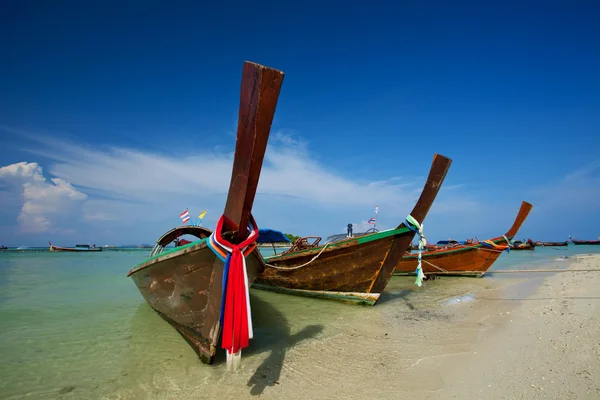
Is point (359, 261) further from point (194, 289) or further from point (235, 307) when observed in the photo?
point (235, 307)

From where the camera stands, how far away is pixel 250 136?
3232 mm

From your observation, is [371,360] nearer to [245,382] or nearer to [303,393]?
[303,393]

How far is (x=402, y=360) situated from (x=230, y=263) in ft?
9.83

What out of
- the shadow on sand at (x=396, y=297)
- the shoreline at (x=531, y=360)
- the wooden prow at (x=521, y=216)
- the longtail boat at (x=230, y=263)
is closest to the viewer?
the longtail boat at (x=230, y=263)

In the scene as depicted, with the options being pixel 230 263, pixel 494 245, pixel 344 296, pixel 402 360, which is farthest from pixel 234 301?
pixel 494 245

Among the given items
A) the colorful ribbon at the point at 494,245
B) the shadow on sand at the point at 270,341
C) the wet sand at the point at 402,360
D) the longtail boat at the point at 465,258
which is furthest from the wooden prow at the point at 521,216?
the shadow on sand at the point at 270,341

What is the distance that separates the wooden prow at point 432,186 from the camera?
6.72 meters

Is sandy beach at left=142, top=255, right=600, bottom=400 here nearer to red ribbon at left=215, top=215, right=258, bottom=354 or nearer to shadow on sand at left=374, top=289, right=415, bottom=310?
red ribbon at left=215, top=215, right=258, bottom=354

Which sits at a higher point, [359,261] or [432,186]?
[432,186]

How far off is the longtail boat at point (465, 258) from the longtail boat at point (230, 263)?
486 inches

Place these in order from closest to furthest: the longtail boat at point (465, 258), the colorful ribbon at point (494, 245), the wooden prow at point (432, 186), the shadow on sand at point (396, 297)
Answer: the wooden prow at point (432, 186) → the shadow on sand at point (396, 297) → the colorful ribbon at point (494, 245) → the longtail boat at point (465, 258)

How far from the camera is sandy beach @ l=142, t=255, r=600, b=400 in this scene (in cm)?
350

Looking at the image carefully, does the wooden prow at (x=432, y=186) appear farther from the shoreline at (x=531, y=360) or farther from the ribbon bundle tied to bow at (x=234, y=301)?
the ribbon bundle tied to bow at (x=234, y=301)

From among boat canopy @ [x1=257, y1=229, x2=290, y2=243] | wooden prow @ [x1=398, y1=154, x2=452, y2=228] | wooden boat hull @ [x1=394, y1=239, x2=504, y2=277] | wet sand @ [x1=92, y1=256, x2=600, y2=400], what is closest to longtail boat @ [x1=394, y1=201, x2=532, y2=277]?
wooden boat hull @ [x1=394, y1=239, x2=504, y2=277]
